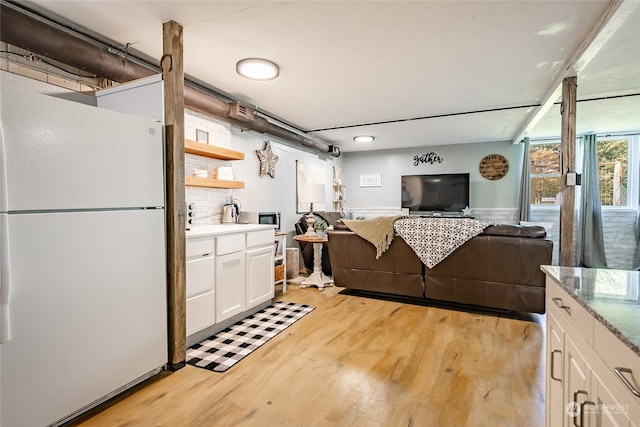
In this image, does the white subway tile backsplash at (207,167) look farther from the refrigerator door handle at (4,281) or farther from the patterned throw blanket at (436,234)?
the patterned throw blanket at (436,234)

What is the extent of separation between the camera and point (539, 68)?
3.09 m

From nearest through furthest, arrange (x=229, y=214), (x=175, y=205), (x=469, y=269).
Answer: (x=175, y=205) < (x=469, y=269) < (x=229, y=214)

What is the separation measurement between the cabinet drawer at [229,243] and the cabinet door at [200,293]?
12 centimetres

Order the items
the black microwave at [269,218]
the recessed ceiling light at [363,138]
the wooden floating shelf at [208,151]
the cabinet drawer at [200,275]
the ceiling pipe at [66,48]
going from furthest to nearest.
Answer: the recessed ceiling light at [363,138]
the black microwave at [269,218]
the wooden floating shelf at [208,151]
the cabinet drawer at [200,275]
the ceiling pipe at [66,48]

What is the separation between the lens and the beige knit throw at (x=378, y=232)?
3.51 meters

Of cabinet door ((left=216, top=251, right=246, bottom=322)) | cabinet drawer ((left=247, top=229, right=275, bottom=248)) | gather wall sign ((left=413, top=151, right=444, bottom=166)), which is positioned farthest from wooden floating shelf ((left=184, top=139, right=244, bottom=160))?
gather wall sign ((left=413, top=151, right=444, bottom=166))

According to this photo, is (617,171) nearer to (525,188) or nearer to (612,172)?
(612,172)

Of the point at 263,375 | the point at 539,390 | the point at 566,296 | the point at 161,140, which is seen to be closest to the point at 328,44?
the point at 161,140

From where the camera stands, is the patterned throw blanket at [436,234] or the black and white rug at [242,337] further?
the patterned throw blanket at [436,234]

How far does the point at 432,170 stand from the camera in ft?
23.7

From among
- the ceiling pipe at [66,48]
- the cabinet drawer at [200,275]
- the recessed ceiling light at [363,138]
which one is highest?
the recessed ceiling light at [363,138]

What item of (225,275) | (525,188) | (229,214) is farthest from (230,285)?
(525,188)

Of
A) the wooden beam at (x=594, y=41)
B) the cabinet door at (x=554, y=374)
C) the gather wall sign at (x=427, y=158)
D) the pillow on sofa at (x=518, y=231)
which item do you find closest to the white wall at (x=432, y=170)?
the gather wall sign at (x=427, y=158)

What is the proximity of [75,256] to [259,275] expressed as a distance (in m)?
1.83
